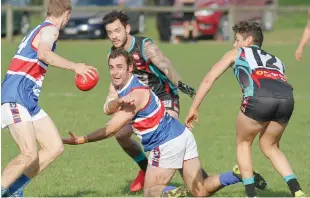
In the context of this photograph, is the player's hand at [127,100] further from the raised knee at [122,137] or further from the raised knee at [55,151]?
the raised knee at [122,137]

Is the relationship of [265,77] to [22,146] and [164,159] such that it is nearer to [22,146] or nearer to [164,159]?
[164,159]

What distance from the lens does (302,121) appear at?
14.3 m

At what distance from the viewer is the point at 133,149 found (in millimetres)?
9578

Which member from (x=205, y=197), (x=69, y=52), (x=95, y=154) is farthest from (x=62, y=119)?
(x=69, y=52)

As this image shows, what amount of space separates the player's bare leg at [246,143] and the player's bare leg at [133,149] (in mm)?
1560

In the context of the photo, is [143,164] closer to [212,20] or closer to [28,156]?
[28,156]

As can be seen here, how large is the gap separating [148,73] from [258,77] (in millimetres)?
1977

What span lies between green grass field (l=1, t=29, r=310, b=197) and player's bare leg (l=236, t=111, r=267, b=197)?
949 mm

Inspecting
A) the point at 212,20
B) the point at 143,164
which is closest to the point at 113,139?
the point at 143,164

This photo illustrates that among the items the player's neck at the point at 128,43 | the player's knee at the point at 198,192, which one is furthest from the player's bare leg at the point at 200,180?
the player's neck at the point at 128,43

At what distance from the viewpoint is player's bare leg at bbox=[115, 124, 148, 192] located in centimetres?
936

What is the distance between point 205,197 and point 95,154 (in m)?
3.21

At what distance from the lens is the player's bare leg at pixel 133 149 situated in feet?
30.7

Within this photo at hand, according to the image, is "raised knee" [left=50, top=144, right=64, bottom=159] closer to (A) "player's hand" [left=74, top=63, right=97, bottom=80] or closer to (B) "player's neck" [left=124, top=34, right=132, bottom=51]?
(A) "player's hand" [left=74, top=63, right=97, bottom=80]
